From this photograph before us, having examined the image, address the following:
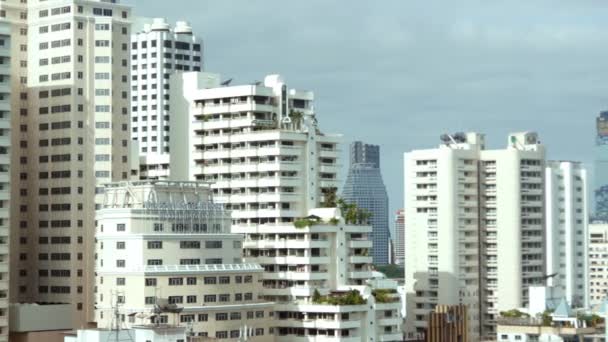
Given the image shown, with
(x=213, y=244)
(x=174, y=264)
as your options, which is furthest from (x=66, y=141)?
(x=174, y=264)

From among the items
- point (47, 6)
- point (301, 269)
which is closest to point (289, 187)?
point (301, 269)

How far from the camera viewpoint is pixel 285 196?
170m

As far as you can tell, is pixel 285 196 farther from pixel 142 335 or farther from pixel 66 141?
pixel 142 335

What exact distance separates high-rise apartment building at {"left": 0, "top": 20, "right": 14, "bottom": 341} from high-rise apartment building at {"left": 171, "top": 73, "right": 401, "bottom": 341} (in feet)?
90.7

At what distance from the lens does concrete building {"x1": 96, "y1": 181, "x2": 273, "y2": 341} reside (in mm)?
149750

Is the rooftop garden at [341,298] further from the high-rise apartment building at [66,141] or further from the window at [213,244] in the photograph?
the high-rise apartment building at [66,141]

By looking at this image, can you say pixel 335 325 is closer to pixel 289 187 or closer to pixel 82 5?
pixel 289 187

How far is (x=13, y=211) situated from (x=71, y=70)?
18146 mm

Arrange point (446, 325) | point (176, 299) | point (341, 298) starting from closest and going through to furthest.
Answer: point (176, 299) < point (341, 298) < point (446, 325)

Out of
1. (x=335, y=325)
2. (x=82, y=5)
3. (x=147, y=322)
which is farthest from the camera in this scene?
(x=82, y=5)

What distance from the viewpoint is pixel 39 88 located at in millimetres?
171875

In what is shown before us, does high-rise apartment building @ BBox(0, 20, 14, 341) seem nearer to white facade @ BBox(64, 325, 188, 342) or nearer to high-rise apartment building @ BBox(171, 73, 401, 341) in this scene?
high-rise apartment building @ BBox(171, 73, 401, 341)

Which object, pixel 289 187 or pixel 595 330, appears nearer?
pixel 289 187

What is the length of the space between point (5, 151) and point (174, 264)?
23.1 m
